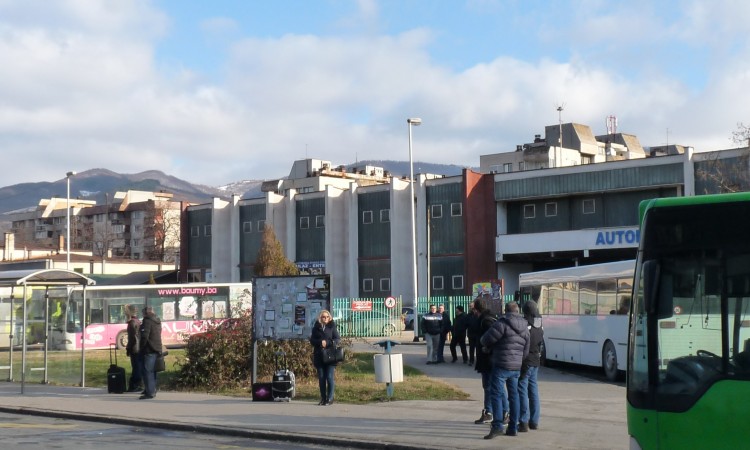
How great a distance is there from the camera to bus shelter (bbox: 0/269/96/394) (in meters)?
22.5

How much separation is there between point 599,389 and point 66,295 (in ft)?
44.9

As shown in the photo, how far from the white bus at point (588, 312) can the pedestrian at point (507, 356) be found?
8.62 meters

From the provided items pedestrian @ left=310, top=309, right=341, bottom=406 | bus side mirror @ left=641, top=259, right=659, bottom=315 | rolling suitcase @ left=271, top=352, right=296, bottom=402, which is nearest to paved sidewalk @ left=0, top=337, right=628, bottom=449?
rolling suitcase @ left=271, top=352, right=296, bottom=402

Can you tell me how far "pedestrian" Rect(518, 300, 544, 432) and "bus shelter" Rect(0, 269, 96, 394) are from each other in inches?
483

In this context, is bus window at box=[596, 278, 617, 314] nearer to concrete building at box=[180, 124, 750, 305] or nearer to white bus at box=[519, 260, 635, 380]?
white bus at box=[519, 260, 635, 380]

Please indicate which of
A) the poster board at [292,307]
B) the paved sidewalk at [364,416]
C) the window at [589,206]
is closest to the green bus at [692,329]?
the paved sidewalk at [364,416]

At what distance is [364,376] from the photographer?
75.1 feet

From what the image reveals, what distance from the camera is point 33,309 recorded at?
79.9ft

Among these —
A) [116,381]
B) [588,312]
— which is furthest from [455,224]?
[116,381]

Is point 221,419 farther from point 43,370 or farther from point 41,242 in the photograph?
point 41,242

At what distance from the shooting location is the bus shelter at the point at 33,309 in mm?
22469

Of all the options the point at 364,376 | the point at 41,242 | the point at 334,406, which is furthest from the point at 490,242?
the point at 41,242

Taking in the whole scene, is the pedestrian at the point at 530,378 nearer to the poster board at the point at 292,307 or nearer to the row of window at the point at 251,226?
the poster board at the point at 292,307

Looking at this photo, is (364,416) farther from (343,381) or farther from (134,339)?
(134,339)
